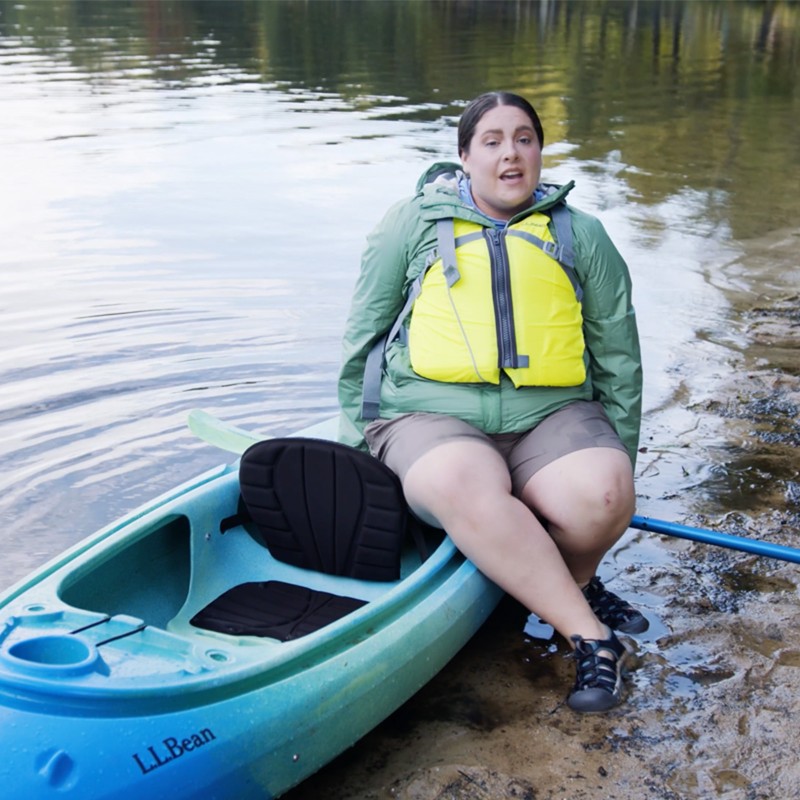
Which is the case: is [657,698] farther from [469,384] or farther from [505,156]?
[505,156]

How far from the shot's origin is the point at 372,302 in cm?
297

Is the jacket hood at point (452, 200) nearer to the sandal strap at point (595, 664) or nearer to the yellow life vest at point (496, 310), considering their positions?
the yellow life vest at point (496, 310)

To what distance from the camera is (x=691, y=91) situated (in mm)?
14461

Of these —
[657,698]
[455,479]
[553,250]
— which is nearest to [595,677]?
[657,698]

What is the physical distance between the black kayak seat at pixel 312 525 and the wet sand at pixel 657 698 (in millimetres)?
341

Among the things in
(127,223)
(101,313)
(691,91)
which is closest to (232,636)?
(101,313)

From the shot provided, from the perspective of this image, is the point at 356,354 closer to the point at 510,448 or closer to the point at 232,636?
the point at 510,448

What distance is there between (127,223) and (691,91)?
30.7 feet

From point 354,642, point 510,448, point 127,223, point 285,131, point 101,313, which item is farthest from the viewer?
point 285,131

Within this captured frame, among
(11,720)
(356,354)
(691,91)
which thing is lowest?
(691,91)

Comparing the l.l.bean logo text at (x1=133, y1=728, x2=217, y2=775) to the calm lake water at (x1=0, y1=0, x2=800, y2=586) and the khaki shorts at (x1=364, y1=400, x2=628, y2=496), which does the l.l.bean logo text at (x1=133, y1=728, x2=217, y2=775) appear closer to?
the khaki shorts at (x1=364, y1=400, x2=628, y2=496)

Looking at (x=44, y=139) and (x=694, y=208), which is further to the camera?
(x=44, y=139)

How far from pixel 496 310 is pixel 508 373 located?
0.54 feet

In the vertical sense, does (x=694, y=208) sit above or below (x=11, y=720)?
below
